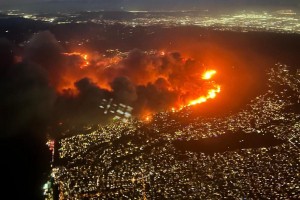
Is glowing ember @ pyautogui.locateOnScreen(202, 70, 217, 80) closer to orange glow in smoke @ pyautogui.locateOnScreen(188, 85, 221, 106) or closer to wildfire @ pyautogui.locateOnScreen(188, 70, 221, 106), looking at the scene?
wildfire @ pyautogui.locateOnScreen(188, 70, 221, 106)

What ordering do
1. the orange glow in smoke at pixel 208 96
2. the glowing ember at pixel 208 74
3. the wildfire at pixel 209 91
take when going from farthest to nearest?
1. the glowing ember at pixel 208 74
2. the wildfire at pixel 209 91
3. the orange glow in smoke at pixel 208 96

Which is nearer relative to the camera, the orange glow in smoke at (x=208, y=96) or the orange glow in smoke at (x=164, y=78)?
the orange glow in smoke at (x=208, y=96)

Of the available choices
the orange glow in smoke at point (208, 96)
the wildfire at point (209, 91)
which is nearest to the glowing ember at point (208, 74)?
the wildfire at point (209, 91)

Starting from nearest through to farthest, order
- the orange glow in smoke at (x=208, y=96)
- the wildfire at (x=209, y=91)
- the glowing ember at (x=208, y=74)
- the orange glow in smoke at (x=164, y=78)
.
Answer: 1. the orange glow in smoke at (x=208, y=96)
2. the wildfire at (x=209, y=91)
3. the orange glow in smoke at (x=164, y=78)
4. the glowing ember at (x=208, y=74)

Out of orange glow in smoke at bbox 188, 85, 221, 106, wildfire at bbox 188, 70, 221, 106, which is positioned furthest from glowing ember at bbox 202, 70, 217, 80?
orange glow in smoke at bbox 188, 85, 221, 106

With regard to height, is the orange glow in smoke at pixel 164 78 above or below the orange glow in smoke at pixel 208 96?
above

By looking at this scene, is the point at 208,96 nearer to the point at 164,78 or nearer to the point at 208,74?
the point at 164,78

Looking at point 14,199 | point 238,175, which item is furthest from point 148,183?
point 14,199

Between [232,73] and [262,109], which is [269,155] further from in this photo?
[232,73]

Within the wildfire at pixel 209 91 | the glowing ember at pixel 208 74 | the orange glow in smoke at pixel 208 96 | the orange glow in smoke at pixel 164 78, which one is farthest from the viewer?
the glowing ember at pixel 208 74

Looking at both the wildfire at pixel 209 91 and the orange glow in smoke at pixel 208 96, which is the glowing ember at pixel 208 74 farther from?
the orange glow in smoke at pixel 208 96

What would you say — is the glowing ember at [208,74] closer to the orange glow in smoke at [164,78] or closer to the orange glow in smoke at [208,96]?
the orange glow in smoke at [164,78]
